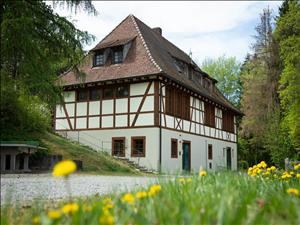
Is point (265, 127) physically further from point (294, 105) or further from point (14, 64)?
point (14, 64)

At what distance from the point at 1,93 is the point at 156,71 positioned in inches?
549

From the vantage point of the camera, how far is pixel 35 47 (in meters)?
9.33

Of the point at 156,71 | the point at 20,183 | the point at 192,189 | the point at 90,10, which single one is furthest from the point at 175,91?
the point at 192,189

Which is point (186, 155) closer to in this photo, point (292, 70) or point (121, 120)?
point (121, 120)

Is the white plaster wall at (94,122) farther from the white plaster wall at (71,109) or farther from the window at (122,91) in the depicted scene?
the window at (122,91)

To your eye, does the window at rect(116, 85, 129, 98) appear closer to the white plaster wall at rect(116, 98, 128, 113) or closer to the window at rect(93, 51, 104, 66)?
the white plaster wall at rect(116, 98, 128, 113)

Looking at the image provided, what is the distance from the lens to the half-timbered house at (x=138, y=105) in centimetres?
2233

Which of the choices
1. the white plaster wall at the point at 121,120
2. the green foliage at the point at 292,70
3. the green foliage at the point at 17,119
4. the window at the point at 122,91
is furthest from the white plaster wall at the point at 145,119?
the green foliage at the point at 292,70

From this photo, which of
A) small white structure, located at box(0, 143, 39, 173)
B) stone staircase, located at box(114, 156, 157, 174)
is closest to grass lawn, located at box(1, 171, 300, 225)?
small white structure, located at box(0, 143, 39, 173)

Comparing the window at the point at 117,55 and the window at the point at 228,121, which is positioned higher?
the window at the point at 117,55

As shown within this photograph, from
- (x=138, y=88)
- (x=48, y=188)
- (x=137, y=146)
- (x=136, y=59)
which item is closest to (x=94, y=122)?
(x=137, y=146)

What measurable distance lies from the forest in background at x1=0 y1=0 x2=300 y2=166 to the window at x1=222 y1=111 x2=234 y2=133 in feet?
3.99

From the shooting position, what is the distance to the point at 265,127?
33.2 meters

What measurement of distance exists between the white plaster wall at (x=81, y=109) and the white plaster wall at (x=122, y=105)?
8.15 ft
